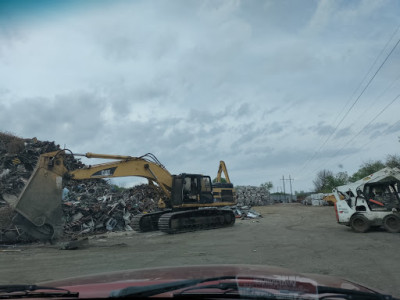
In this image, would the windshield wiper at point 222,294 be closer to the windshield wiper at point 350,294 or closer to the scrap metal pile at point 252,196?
the windshield wiper at point 350,294

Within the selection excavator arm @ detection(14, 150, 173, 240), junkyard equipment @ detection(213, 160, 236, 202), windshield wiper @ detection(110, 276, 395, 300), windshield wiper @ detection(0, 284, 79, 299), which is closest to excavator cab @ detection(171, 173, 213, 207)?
junkyard equipment @ detection(213, 160, 236, 202)

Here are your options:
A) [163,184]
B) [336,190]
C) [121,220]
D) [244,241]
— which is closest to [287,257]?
[244,241]

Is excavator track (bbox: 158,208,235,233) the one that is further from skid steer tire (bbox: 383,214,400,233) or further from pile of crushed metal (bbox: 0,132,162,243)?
skid steer tire (bbox: 383,214,400,233)

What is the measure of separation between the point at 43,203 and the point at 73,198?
32.3 ft

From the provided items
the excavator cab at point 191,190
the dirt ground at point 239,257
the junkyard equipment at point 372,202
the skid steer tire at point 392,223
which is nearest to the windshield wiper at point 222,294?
the dirt ground at point 239,257

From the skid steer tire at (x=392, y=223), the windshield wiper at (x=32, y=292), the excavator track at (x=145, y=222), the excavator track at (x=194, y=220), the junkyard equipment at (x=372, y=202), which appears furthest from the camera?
the excavator track at (x=145, y=222)

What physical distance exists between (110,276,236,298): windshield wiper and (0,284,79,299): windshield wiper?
348 mm

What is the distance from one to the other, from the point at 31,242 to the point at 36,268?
5786 mm

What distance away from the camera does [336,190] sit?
48.5 ft

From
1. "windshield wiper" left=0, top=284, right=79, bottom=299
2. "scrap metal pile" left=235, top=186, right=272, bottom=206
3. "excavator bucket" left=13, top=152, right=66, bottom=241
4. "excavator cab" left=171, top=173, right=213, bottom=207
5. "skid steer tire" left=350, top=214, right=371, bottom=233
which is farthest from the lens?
"scrap metal pile" left=235, top=186, right=272, bottom=206

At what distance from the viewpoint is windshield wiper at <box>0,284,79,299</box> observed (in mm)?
2303

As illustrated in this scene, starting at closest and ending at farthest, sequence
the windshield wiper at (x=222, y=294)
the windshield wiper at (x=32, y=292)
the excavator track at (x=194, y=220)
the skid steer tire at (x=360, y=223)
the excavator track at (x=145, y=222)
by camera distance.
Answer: the windshield wiper at (x=222, y=294)
the windshield wiper at (x=32, y=292)
the skid steer tire at (x=360, y=223)
the excavator track at (x=194, y=220)
the excavator track at (x=145, y=222)

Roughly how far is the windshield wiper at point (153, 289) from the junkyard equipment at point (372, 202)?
1301 cm

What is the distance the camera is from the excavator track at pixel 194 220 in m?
15.3
